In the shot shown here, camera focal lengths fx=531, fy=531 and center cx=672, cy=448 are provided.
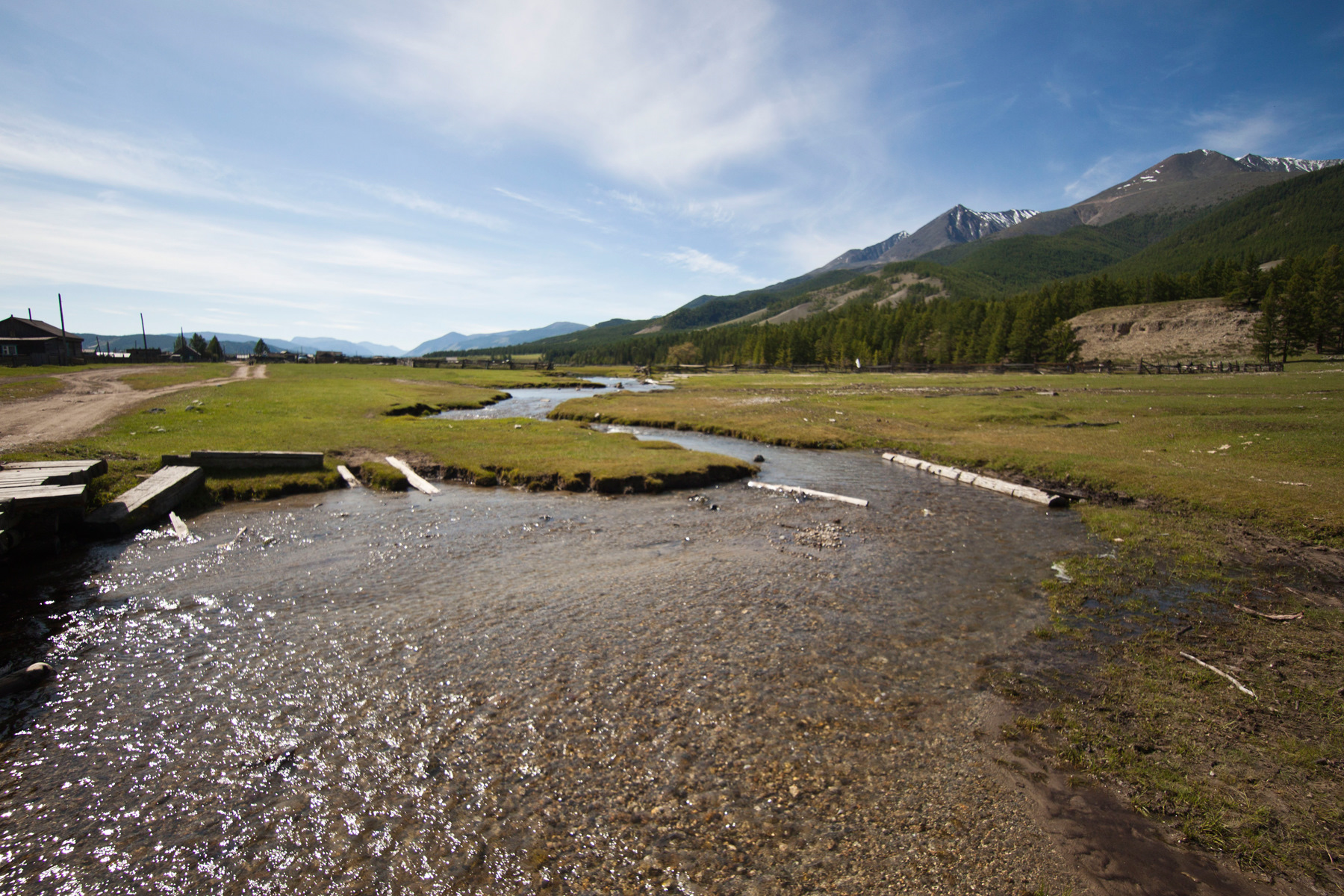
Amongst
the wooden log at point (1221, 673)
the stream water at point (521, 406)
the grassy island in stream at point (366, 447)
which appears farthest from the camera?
the stream water at point (521, 406)

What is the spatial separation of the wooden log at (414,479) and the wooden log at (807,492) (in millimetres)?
14424

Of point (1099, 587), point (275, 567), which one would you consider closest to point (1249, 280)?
point (1099, 587)

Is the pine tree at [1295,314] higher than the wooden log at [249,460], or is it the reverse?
the pine tree at [1295,314]

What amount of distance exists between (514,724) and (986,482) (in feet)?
78.1

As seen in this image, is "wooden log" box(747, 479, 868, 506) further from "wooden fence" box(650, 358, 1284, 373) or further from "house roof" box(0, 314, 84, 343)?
"house roof" box(0, 314, 84, 343)

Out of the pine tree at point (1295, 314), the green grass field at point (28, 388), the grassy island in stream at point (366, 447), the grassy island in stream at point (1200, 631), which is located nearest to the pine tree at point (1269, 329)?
the pine tree at point (1295, 314)

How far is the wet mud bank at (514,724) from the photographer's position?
6.21 m

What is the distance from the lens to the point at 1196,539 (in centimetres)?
1664

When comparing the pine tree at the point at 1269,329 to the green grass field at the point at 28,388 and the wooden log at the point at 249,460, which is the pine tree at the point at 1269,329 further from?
the green grass field at the point at 28,388

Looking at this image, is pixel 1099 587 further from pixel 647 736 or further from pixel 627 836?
pixel 627 836

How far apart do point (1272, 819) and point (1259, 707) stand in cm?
317

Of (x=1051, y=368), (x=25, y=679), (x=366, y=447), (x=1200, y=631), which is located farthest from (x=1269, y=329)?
(x=25, y=679)

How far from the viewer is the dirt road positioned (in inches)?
975

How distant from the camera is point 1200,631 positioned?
37.6 ft
